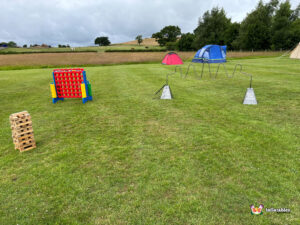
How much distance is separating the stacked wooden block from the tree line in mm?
69478

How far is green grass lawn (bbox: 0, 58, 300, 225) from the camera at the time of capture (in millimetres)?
3156

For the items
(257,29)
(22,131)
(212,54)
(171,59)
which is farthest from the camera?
(257,29)

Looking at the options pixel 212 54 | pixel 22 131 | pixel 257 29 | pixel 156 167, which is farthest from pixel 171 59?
pixel 257 29

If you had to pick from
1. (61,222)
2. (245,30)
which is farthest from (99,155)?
(245,30)

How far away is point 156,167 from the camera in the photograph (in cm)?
430

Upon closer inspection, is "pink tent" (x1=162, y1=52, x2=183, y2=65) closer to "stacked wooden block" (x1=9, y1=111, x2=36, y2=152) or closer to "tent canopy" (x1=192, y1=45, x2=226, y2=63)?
"tent canopy" (x1=192, y1=45, x2=226, y2=63)

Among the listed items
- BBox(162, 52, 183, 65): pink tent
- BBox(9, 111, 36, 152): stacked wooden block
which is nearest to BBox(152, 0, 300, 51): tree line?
BBox(162, 52, 183, 65): pink tent

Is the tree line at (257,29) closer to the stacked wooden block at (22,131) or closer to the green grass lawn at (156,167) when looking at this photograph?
the green grass lawn at (156,167)

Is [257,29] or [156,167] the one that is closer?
[156,167]

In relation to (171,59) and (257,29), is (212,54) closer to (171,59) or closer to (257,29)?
(171,59)

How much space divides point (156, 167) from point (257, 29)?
70515mm

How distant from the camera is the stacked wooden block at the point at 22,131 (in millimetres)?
5074

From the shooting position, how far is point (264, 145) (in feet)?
16.7

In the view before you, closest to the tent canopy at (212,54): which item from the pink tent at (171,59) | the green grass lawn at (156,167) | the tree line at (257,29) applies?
the pink tent at (171,59)
